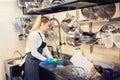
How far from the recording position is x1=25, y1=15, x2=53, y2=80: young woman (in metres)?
2.33

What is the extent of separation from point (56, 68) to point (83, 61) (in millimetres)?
461

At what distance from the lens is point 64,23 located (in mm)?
2477

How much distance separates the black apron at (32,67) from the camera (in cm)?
234

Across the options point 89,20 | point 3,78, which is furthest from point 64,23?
point 3,78

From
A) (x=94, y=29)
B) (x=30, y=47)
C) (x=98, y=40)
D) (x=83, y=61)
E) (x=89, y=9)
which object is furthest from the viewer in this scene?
(x=30, y=47)

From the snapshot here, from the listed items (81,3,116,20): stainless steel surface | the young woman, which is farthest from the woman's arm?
(81,3,116,20): stainless steel surface

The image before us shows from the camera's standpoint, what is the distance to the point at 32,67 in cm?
237

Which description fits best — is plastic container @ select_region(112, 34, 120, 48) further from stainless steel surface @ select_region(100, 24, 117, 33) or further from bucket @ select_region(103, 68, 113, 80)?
bucket @ select_region(103, 68, 113, 80)

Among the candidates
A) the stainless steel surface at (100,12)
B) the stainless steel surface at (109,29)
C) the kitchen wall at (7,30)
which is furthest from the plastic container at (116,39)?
the kitchen wall at (7,30)

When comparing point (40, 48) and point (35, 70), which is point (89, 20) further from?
point (35, 70)

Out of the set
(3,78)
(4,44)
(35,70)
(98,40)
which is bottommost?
(3,78)

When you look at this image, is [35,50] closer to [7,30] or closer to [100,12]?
[100,12]

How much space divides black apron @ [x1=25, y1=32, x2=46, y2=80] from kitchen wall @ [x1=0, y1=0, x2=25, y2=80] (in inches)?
46.3

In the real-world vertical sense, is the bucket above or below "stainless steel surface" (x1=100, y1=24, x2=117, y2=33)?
below
